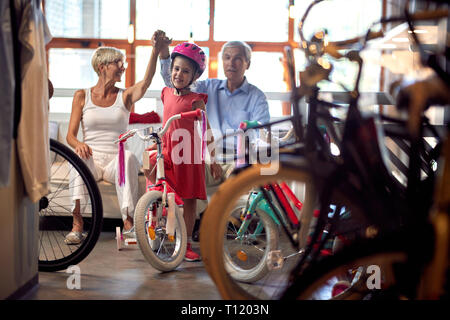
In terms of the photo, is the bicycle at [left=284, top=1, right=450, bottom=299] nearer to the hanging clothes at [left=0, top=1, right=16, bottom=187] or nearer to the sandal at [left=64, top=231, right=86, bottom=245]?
the hanging clothes at [left=0, top=1, right=16, bottom=187]

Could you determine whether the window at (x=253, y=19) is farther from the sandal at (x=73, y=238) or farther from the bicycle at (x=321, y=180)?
the bicycle at (x=321, y=180)

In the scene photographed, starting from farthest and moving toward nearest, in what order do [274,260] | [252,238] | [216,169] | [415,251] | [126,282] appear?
[216,169] → [252,238] → [126,282] → [274,260] → [415,251]

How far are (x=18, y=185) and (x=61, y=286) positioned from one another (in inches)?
18.8

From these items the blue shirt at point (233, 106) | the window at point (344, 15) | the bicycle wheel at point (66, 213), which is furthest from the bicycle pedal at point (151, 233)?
the window at point (344, 15)

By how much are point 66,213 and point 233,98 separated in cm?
133

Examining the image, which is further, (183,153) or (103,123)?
(103,123)

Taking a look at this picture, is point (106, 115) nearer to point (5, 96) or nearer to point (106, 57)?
point (106, 57)

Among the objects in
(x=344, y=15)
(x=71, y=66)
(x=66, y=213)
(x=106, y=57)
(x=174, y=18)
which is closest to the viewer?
(x=106, y=57)

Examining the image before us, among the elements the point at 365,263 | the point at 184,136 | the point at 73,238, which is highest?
the point at 184,136

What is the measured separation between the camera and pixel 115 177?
10.4 feet

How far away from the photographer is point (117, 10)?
7496 millimetres

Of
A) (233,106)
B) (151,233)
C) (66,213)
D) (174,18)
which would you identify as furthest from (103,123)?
(174,18)

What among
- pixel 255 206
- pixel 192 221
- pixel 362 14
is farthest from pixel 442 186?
pixel 362 14

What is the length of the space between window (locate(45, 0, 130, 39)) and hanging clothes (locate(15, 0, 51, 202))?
5804mm
